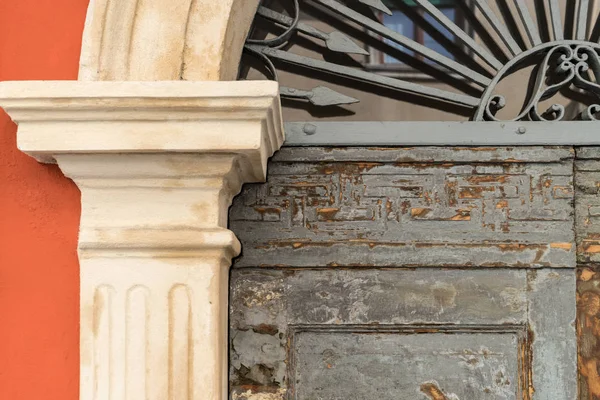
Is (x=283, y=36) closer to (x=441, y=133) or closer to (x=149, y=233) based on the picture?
(x=441, y=133)

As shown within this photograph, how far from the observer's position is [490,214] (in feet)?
5.77

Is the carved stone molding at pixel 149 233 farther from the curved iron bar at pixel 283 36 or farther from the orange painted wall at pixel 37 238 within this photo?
the curved iron bar at pixel 283 36

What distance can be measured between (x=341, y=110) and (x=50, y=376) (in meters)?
1.05

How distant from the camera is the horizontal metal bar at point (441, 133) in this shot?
5.79 ft

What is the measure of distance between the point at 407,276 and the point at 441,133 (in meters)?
0.41

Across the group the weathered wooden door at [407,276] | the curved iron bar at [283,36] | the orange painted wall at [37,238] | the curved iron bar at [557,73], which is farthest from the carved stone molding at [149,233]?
the curved iron bar at [557,73]

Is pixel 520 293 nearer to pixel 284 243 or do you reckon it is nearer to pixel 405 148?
pixel 405 148

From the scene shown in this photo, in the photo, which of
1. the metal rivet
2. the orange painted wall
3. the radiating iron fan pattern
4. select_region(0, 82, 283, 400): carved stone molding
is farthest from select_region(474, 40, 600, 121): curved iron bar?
the orange painted wall

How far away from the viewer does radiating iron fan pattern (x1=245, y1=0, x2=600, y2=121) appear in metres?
1.80

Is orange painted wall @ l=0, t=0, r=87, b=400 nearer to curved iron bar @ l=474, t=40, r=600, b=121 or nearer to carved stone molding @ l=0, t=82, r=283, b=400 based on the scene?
carved stone molding @ l=0, t=82, r=283, b=400

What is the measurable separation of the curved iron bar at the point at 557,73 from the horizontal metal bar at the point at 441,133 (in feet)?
0.12

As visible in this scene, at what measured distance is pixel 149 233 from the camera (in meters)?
1.47

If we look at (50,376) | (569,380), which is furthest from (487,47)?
(50,376)

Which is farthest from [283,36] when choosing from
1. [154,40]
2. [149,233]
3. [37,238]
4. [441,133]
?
[37,238]
